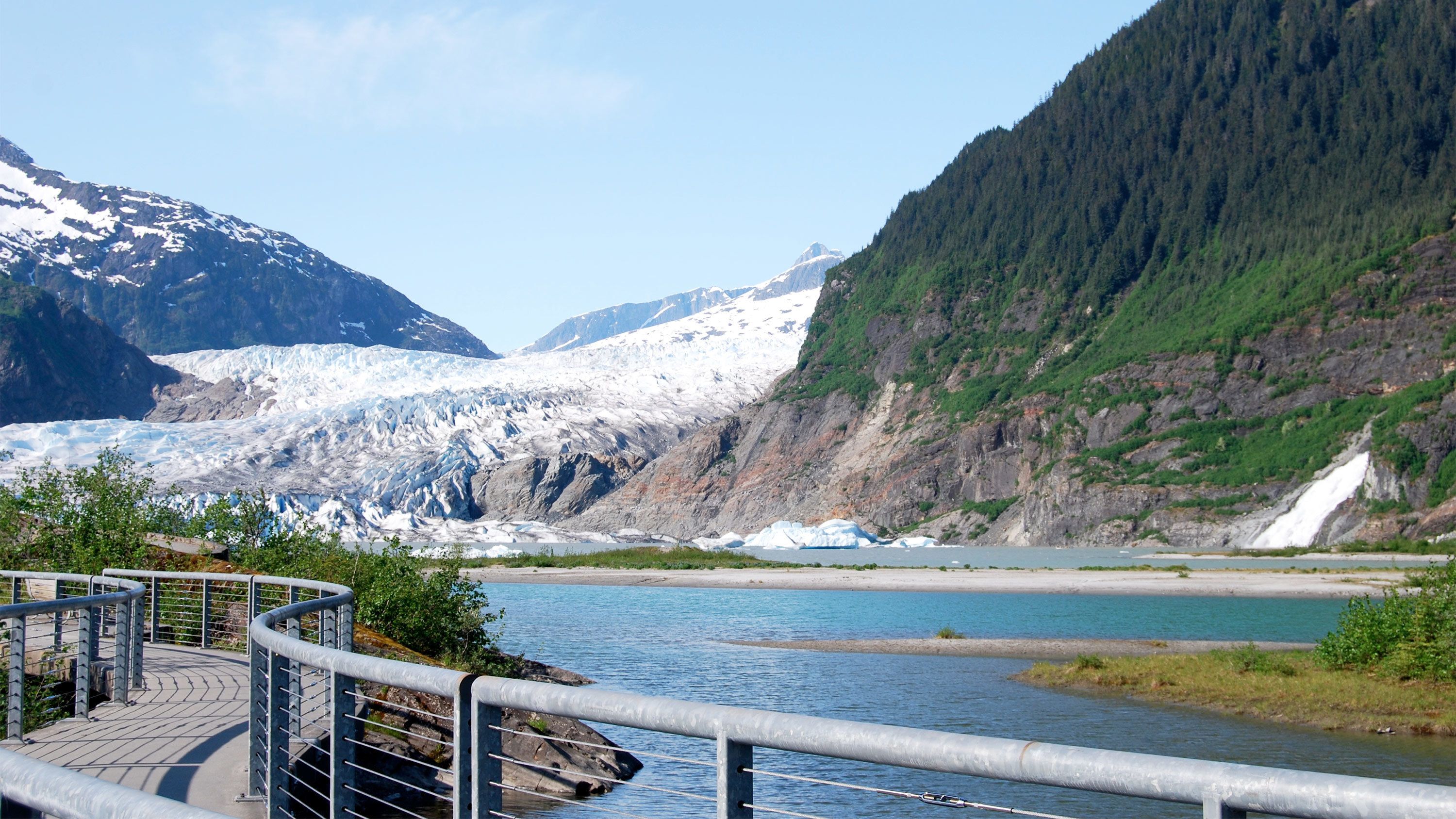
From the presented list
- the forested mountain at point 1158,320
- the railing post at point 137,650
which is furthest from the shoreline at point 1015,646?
the forested mountain at point 1158,320

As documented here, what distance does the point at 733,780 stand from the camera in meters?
3.98

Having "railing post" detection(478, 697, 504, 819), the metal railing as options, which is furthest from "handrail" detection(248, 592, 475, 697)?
the metal railing

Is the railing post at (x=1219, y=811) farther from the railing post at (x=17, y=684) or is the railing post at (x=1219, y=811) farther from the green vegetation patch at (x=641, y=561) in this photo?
the green vegetation patch at (x=641, y=561)

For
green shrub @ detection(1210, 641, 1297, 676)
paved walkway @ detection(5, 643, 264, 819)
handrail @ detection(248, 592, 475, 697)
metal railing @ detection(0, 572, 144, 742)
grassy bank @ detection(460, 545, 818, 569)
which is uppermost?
handrail @ detection(248, 592, 475, 697)

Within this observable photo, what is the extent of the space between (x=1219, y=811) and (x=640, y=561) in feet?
277

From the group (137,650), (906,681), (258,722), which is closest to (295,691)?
(258,722)

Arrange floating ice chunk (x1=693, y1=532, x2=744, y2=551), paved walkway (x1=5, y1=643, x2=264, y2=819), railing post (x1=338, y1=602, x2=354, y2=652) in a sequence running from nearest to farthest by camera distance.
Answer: paved walkway (x1=5, y1=643, x2=264, y2=819) → railing post (x1=338, y1=602, x2=354, y2=652) → floating ice chunk (x1=693, y1=532, x2=744, y2=551)

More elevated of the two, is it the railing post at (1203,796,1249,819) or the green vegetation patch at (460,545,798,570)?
the railing post at (1203,796,1249,819)

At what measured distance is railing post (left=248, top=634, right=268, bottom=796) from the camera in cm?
864

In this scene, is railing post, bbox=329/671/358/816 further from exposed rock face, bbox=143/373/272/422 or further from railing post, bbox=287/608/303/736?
exposed rock face, bbox=143/373/272/422

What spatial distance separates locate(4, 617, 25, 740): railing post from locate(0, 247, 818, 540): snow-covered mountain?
116 metres

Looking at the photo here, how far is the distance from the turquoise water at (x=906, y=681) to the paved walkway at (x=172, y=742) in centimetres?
435

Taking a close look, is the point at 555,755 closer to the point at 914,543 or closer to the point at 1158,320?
the point at 914,543

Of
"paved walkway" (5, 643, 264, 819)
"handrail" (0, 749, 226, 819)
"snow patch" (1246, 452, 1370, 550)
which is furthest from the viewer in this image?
"snow patch" (1246, 452, 1370, 550)
